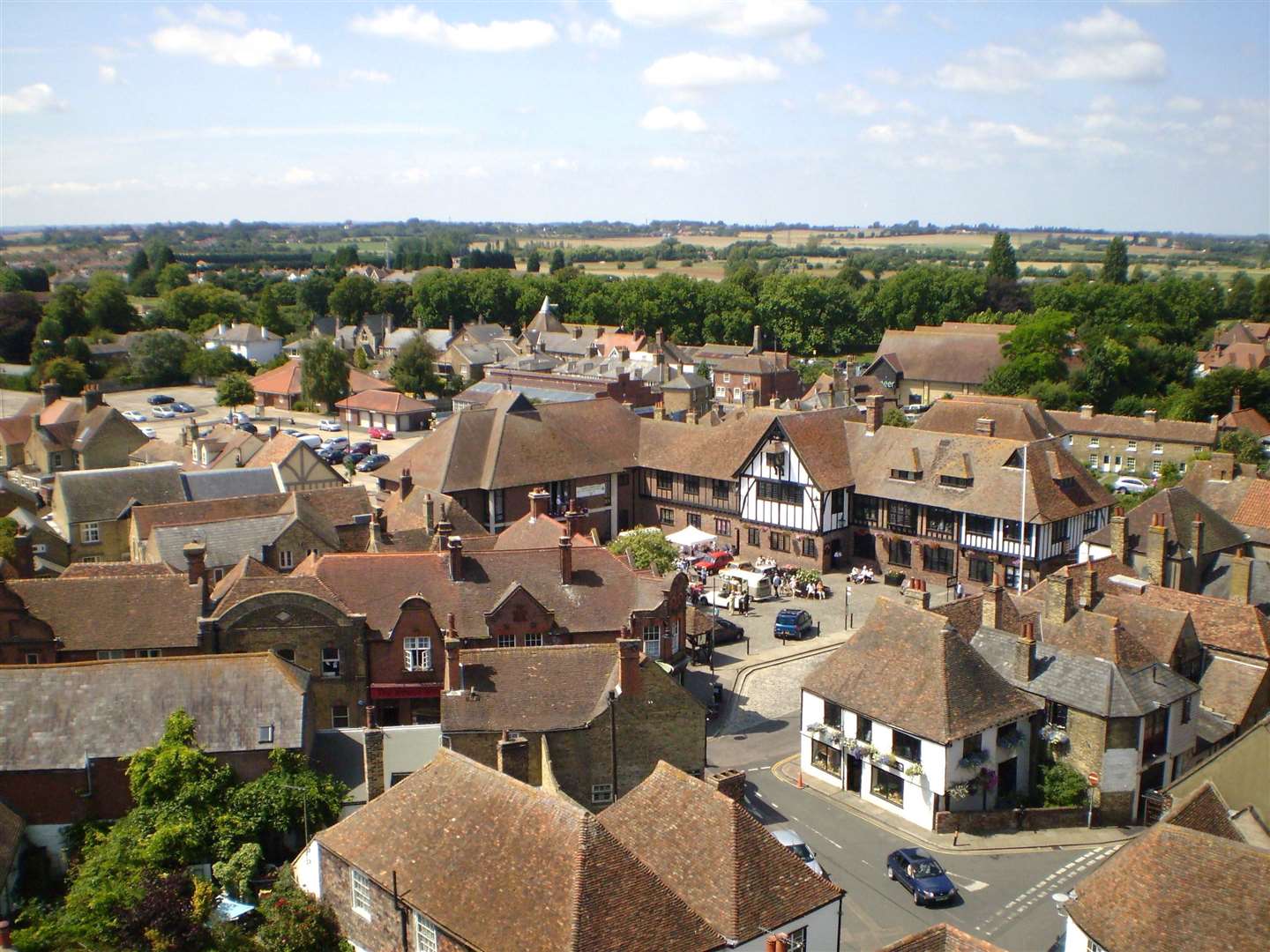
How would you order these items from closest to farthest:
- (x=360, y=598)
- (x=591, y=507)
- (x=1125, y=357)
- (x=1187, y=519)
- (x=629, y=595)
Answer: (x=360, y=598), (x=629, y=595), (x=1187, y=519), (x=591, y=507), (x=1125, y=357)

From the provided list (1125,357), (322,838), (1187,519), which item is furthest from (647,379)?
(322,838)

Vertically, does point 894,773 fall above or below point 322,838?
below

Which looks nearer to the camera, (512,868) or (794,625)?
(512,868)

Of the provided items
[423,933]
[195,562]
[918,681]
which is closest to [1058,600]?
[918,681]

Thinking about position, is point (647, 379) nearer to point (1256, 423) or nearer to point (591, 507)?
point (591, 507)

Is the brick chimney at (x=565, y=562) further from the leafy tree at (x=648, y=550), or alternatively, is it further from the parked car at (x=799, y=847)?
the parked car at (x=799, y=847)

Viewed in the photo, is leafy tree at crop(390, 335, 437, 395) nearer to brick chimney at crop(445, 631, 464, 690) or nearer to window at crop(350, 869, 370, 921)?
brick chimney at crop(445, 631, 464, 690)

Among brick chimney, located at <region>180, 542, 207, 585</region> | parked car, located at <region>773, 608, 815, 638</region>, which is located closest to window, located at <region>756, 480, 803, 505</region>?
parked car, located at <region>773, 608, 815, 638</region>

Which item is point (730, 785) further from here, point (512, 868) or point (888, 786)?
point (888, 786)
